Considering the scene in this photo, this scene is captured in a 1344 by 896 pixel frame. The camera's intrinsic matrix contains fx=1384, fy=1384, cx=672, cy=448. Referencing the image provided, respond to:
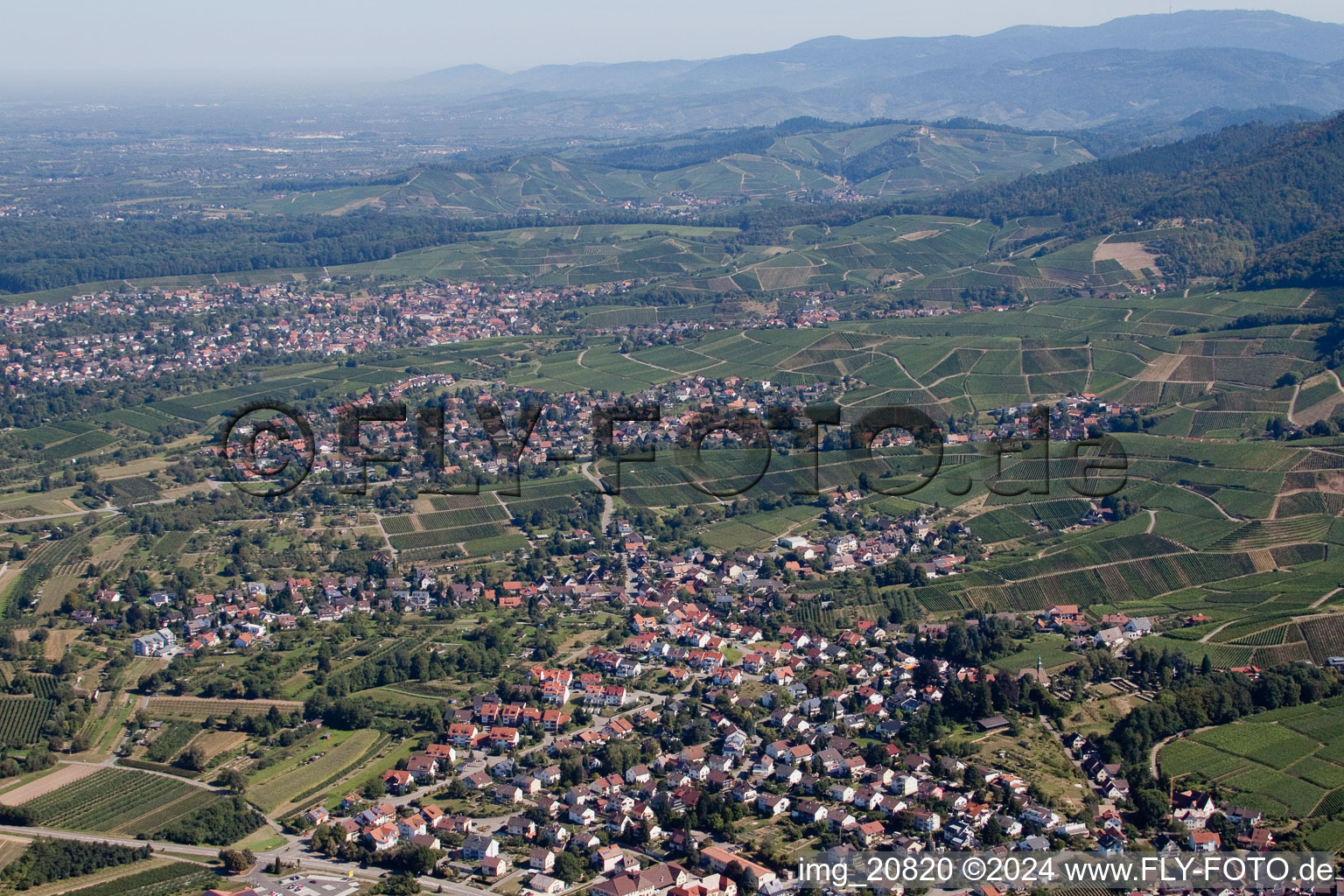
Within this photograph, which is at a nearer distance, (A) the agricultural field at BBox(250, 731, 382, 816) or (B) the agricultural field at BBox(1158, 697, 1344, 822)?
(B) the agricultural field at BBox(1158, 697, 1344, 822)

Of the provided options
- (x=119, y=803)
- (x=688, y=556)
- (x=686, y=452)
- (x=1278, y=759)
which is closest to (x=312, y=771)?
(x=119, y=803)

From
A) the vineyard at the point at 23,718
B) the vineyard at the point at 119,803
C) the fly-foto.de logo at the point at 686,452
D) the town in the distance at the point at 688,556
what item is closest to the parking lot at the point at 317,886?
the town in the distance at the point at 688,556

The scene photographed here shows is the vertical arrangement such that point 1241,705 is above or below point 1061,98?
below

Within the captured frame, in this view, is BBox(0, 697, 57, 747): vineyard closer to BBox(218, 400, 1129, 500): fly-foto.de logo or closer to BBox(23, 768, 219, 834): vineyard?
BBox(23, 768, 219, 834): vineyard

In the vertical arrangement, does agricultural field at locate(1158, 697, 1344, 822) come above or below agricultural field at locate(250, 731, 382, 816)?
above

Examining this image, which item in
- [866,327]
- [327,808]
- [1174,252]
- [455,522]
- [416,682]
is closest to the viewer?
[327,808]

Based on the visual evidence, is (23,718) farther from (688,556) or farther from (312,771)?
(688,556)

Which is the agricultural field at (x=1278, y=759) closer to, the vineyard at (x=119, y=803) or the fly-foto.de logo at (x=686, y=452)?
the fly-foto.de logo at (x=686, y=452)

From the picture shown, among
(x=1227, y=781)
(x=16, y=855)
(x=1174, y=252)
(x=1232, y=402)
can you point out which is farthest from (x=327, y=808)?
(x=1174, y=252)

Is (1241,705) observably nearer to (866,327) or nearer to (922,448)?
(922,448)

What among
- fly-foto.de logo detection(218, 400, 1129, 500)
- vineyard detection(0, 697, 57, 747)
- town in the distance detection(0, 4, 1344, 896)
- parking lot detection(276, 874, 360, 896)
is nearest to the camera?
parking lot detection(276, 874, 360, 896)

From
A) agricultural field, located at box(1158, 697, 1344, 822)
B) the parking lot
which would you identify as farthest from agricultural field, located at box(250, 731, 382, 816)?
agricultural field, located at box(1158, 697, 1344, 822)
